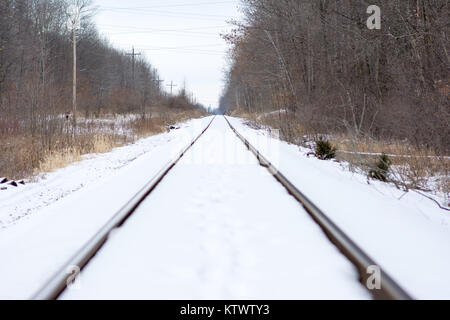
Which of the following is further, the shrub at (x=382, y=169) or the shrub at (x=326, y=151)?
the shrub at (x=326, y=151)

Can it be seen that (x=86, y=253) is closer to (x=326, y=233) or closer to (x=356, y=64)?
(x=326, y=233)

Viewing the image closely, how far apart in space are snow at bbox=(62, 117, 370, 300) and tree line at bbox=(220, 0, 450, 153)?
144 inches

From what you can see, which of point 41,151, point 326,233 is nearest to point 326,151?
point 326,233

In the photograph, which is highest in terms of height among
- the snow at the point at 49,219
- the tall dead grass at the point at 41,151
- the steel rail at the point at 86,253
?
the tall dead grass at the point at 41,151

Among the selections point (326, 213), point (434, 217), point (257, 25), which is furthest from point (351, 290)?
point (257, 25)

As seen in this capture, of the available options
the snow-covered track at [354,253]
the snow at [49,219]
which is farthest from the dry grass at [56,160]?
the snow-covered track at [354,253]

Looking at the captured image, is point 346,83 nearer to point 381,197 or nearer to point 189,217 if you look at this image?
point 381,197

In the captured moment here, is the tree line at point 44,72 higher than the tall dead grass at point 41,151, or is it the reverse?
the tree line at point 44,72

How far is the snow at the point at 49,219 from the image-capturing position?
227 centimetres

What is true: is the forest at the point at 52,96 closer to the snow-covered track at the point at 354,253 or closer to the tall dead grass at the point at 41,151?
the tall dead grass at the point at 41,151

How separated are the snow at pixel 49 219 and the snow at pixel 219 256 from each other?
0.35 meters

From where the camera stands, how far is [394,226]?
11.0 ft

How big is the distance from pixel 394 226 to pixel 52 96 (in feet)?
34.8
